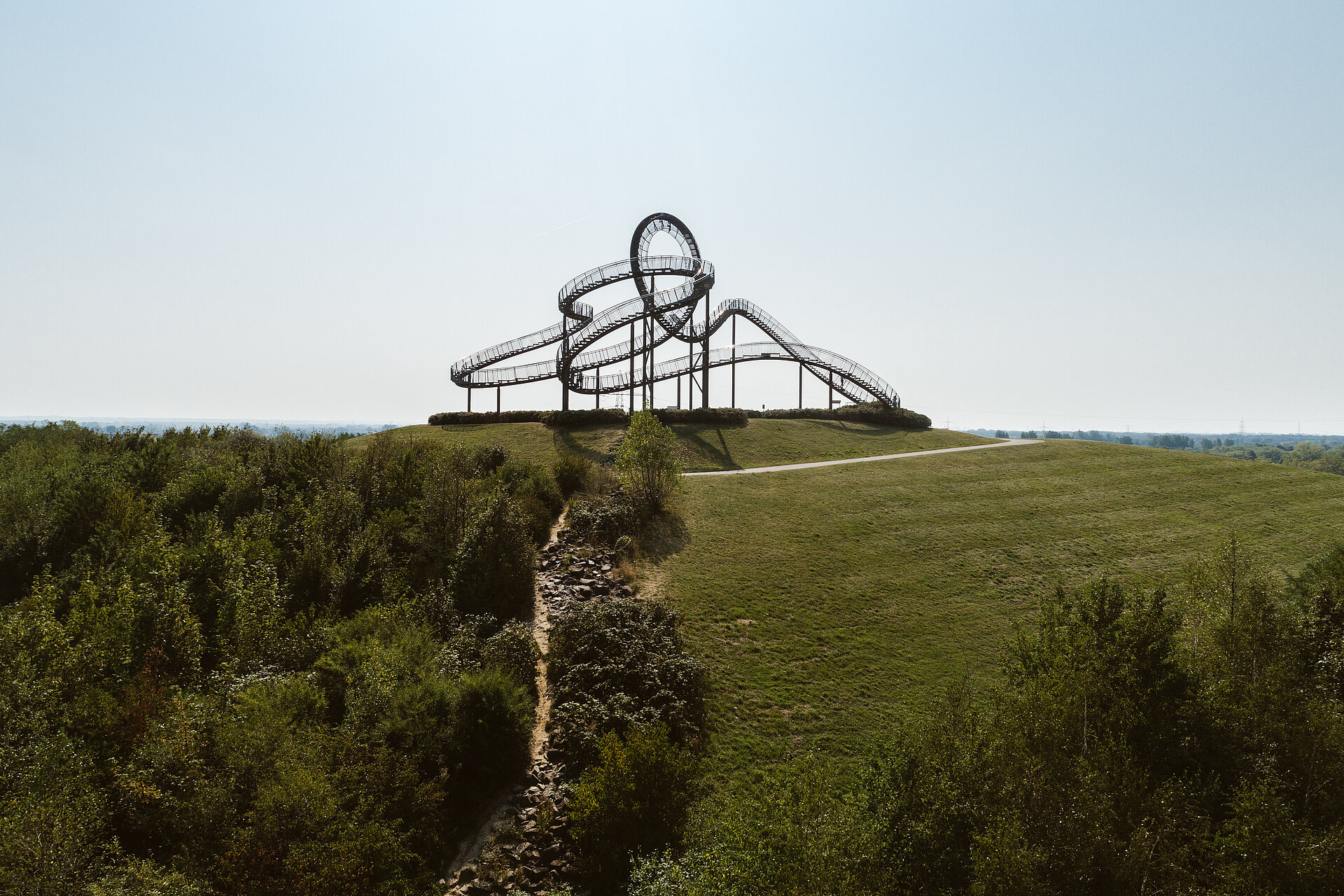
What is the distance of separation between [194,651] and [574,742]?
11202mm

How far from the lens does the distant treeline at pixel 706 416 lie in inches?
1893

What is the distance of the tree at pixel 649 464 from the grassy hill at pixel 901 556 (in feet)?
6.74

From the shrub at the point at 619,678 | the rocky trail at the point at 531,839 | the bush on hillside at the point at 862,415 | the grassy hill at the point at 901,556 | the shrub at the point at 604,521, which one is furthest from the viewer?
the bush on hillside at the point at 862,415

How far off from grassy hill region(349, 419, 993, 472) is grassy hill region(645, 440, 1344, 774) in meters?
4.97

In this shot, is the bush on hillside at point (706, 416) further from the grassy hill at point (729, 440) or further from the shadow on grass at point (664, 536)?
the shadow on grass at point (664, 536)

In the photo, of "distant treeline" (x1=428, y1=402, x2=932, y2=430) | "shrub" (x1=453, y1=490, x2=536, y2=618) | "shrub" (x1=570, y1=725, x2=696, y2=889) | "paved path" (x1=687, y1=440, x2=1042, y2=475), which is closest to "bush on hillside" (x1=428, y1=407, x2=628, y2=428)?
"distant treeline" (x1=428, y1=402, x2=932, y2=430)

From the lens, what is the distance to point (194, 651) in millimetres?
16031

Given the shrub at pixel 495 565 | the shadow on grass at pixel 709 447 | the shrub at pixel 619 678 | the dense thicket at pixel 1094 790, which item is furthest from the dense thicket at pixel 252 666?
the shadow on grass at pixel 709 447

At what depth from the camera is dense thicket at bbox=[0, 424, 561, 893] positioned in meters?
10.5

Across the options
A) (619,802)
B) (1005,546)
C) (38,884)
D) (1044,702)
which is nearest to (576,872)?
(619,802)

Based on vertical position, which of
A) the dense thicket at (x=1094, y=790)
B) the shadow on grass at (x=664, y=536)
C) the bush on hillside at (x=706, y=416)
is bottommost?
the dense thicket at (x=1094, y=790)

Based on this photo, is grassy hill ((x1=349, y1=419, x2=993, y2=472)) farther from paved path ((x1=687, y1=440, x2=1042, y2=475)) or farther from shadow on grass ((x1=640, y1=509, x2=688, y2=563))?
shadow on grass ((x1=640, y1=509, x2=688, y2=563))

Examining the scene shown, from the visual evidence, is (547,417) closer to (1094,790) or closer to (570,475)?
(570,475)

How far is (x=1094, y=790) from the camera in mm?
9719
